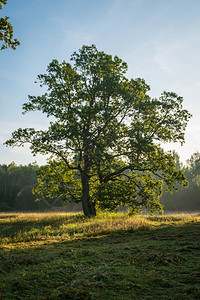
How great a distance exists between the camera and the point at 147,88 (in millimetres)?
21156

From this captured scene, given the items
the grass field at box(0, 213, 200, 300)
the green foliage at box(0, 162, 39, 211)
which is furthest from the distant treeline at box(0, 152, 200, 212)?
the grass field at box(0, 213, 200, 300)

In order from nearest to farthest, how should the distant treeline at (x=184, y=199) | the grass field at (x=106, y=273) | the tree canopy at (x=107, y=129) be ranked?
the grass field at (x=106, y=273)
the tree canopy at (x=107, y=129)
the distant treeline at (x=184, y=199)

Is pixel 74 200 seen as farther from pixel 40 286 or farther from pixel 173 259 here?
pixel 40 286

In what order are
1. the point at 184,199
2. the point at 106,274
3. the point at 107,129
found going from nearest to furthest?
the point at 106,274 → the point at 107,129 → the point at 184,199

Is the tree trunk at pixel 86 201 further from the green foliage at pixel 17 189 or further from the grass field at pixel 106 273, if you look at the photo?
the green foliage at pixel 17 189

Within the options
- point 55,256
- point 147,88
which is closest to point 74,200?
point 147,88

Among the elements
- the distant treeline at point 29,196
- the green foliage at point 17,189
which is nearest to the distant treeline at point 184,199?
the distant treeline at point 29,196

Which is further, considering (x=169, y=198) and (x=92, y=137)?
(x=169, y=198)

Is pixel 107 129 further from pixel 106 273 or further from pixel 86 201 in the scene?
pixel 106 273

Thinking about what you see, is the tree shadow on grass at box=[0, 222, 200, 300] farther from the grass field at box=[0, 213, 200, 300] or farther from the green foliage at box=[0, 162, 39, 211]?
the green foliage at box=[0, 162, 39, 211]

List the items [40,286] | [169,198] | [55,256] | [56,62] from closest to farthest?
[40,286] → [55,256] → [56,62] → [169,198]

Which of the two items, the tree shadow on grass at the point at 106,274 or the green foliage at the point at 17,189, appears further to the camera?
the green foliage at the point at 17,189

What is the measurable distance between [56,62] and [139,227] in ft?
47.8

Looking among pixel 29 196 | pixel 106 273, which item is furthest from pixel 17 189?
pixel 106 273
